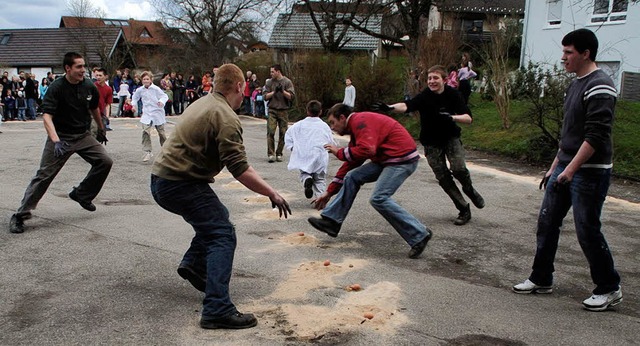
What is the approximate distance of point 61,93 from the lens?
738cm

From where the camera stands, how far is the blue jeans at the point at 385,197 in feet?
20.5

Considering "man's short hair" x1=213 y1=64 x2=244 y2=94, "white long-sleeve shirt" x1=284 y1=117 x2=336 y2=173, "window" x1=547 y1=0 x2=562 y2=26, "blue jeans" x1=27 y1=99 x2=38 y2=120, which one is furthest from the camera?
"window" x1=547 y1=0 x2=562 y2=26

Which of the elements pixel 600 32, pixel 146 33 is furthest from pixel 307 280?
pixel 146 33

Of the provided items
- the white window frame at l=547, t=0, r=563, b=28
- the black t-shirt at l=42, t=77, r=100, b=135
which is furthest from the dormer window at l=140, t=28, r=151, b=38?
the black t-shirt at l=42, t=77, r=100, b=135

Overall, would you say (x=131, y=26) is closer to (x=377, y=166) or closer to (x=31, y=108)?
(x=31, y=108)

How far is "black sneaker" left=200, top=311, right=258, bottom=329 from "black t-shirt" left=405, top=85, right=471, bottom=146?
388 cm

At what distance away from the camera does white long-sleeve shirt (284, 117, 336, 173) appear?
888 cm

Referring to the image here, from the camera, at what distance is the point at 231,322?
14.0 ft

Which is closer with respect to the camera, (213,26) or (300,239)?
(300,239)

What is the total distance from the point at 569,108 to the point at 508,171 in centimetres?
777

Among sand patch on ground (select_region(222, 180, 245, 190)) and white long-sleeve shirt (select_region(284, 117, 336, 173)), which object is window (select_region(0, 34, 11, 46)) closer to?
sand patch on ground (select_region(222, 180, 245, 190))

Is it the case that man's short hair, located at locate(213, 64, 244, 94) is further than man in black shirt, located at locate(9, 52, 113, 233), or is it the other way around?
man in black shirt, located at locate(9, 52, 113, 233)

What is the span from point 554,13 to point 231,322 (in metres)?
29.0

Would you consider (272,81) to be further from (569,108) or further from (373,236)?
(569,108)
